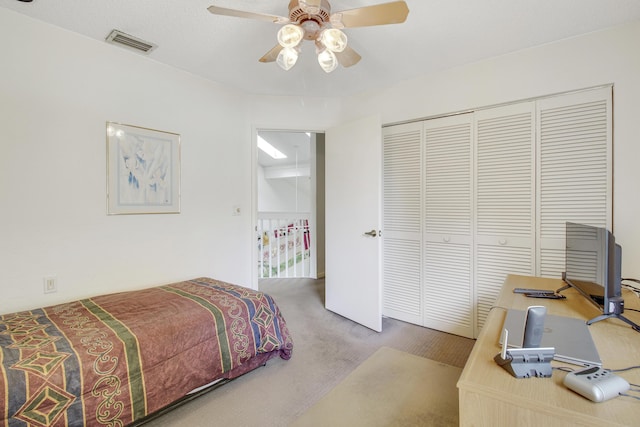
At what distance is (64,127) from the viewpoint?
205cm

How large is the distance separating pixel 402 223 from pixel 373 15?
188 centimetres

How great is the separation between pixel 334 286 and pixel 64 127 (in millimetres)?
2576

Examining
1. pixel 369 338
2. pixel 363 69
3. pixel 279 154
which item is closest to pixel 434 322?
pixel 369 338

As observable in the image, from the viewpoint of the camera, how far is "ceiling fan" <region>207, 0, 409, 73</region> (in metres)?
1.46

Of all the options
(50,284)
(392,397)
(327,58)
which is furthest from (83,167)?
(392,397)

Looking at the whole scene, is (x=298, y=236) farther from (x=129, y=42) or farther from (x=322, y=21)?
(x=322, y=21)

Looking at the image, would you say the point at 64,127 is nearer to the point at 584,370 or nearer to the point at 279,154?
the point at 584,370

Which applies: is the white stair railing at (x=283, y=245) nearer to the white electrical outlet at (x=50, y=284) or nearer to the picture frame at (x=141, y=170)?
the picture frame at (x=141, y=170)

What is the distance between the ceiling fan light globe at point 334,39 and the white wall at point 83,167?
1.61 meters

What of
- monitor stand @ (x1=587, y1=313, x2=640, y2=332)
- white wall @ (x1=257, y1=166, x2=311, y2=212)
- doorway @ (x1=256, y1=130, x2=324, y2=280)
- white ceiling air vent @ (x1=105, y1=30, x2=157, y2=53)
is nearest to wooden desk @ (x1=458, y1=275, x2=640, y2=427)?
monitor stand @ (x1=587, y1=313, x2=640, y2=332)

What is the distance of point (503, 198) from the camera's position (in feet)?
8.02

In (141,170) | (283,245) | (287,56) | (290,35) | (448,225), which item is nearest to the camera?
(290,35)

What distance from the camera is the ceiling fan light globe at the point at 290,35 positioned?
161 cm

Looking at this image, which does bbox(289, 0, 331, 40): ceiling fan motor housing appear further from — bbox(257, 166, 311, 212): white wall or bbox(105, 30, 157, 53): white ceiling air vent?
bbox(257, 166, 311, 212): white wall
